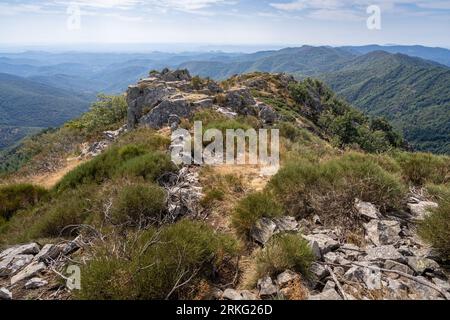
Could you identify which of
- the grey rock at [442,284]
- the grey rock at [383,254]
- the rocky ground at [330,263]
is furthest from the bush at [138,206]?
the grey rock at [442,284]

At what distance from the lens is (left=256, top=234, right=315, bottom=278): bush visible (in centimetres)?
415

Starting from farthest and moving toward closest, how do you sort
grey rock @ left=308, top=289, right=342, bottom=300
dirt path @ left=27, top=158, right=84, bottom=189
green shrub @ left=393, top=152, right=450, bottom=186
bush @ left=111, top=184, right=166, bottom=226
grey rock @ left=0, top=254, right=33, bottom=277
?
dirt path @ left=27, top=158, right=84, bottom=189 → green shrub @ left=393, top=152, right=450, bottom=186 → bush @ left=111, top=184, right=166, bottom=226 → grey rock @ left=0, top=254, right=33, bottom=277 → grey rock @ left=308, top=289, right=342, bottom=300

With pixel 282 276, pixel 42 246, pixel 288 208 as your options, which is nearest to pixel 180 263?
pixel 282 276

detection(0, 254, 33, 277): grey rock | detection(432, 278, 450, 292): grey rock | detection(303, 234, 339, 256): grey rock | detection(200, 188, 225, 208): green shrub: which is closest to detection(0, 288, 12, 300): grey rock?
detection(0, 254, 33, 277): grey rock

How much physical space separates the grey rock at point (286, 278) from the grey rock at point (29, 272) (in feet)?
12.3

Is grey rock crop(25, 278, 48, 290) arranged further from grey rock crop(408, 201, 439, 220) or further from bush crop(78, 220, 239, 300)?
grey rock crop(408, 201, 439, 220)

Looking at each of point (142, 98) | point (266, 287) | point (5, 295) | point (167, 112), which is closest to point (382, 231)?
point (266, 287)

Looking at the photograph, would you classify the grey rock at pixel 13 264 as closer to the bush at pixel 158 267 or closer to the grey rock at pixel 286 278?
the bush at pixel 158 267

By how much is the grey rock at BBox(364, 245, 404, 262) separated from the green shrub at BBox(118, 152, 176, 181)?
5821mm

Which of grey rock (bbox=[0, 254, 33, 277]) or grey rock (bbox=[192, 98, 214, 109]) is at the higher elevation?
grey rock (bbox=[192, 98, 214, 109])

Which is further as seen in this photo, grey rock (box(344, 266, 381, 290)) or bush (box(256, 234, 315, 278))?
bush (box(256, 234, 315, 278))

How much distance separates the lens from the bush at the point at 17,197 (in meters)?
10.9

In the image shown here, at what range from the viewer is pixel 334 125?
4575cm

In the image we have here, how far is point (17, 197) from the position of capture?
1134 cm
